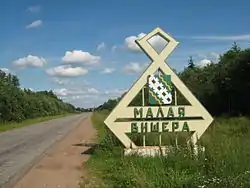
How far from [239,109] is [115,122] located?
33130mm

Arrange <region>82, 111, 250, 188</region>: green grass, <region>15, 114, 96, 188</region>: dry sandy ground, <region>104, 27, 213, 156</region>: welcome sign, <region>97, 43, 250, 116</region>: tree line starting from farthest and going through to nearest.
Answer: <region>97, 43, 250, 116</region>: tree line → <region>104, 27, 213, 156</region>: welcome sign → <region>15, 114, 96, 188</region>: dry sandy ground → <region>82, 111, 250, 188</region>: green grass

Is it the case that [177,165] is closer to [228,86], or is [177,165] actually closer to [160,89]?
[160,89]

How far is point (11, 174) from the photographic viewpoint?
12227mm

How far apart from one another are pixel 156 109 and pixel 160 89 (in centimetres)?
70

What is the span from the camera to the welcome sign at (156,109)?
15344mm

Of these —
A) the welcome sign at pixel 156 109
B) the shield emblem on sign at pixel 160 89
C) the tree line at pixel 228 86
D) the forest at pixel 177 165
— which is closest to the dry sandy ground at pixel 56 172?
the forest at pixel 177 165

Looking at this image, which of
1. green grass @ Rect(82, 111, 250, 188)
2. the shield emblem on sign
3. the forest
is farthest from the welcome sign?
green grass @ Rect(82, 111, 250, 188)

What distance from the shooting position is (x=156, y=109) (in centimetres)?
1537

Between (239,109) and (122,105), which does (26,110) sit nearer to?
(239,109)

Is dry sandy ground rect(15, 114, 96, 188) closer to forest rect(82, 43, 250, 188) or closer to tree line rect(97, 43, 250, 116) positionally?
forest rect(82, 43, 250, 188)

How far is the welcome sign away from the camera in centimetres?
1534

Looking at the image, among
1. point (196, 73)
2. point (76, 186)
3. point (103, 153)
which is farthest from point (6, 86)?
point (76, 186)

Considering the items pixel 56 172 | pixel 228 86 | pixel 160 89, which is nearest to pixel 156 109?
pixel 160 89

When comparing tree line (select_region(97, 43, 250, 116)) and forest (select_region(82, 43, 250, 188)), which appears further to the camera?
tree line (select_region(97, 43, 250, 116))
